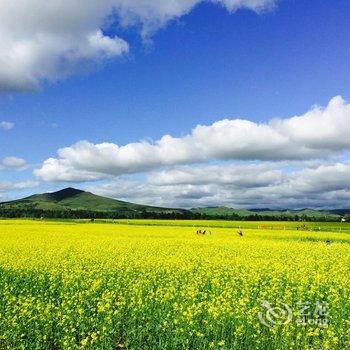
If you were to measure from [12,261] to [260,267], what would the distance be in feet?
40.8

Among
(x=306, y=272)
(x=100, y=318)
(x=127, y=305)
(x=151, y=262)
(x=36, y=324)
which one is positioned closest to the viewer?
(x=36, y=324)

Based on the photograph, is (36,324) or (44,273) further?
(44,273)

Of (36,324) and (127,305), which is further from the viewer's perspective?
(127,305)

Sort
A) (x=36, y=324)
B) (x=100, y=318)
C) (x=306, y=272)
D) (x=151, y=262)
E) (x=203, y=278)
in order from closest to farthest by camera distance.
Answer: (x=36, y=324) → (x=100, y=318) → (x=203, y=278) → (x=306, y=272) → (x=151, y=262)

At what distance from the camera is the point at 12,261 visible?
73.3 feet

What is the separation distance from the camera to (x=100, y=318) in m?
13.4

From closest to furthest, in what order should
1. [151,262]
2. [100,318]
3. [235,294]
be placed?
[100,318] < [235,294] < [151,262]

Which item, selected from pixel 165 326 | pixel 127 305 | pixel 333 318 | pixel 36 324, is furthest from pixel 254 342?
pixel 36 324

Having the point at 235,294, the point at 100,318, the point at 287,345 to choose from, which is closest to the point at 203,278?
the point at 235,294

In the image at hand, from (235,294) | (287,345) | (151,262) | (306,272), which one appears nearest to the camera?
(287,345)

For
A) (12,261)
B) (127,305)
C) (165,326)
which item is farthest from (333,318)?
(12,261)

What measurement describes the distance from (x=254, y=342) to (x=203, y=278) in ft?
24.1

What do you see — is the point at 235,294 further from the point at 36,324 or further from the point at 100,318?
the point at 36,324

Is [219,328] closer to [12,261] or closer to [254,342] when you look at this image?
[254,342]
